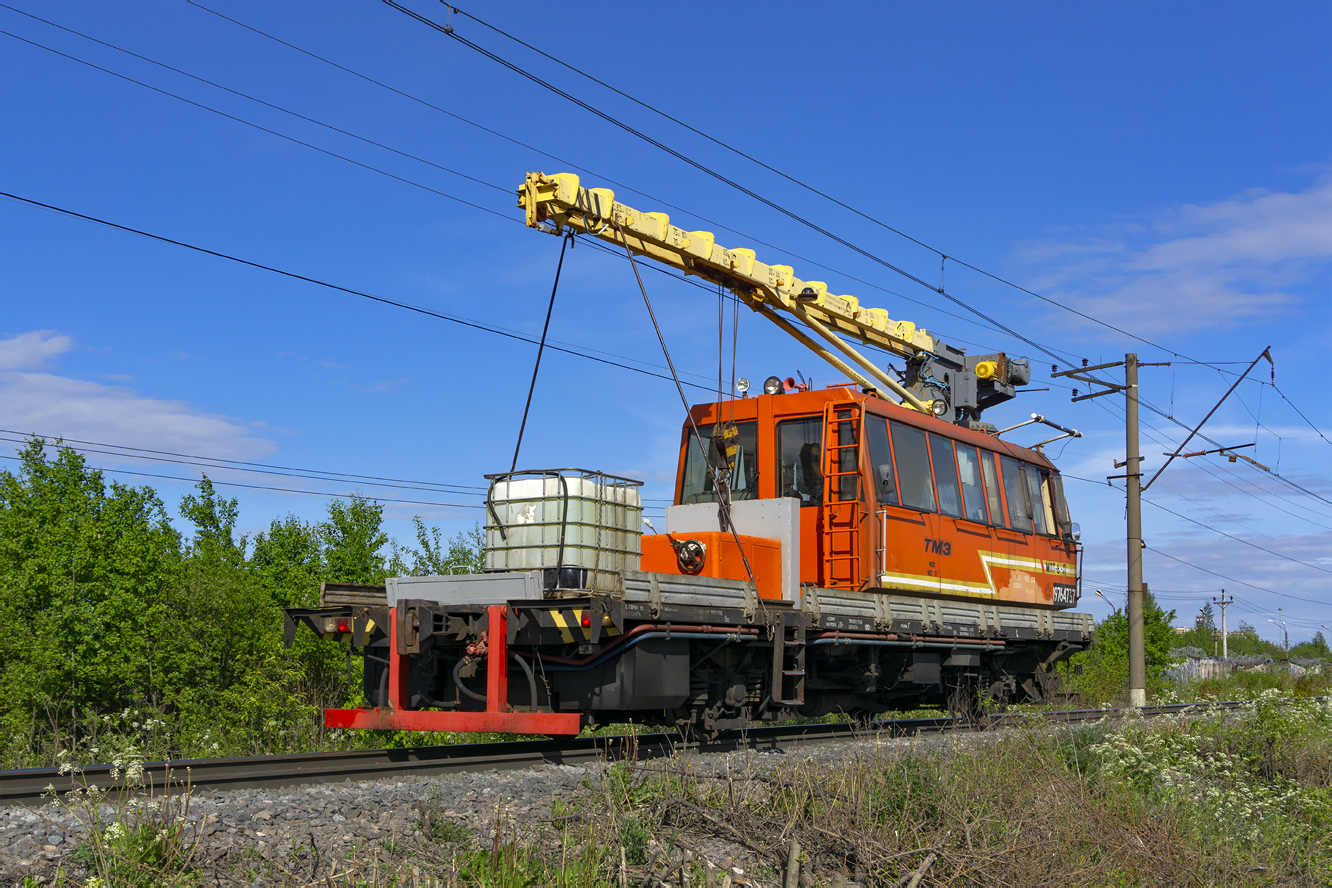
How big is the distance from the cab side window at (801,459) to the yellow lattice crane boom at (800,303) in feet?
4.14

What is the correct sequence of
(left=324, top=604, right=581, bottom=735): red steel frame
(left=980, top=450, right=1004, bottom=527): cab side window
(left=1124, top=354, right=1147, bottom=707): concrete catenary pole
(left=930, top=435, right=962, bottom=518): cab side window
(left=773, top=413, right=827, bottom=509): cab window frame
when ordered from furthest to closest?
(left=1124, top=354, right=1147, bottom=707): concrete catenary pole
(left=980, top=450, right=1004, bottom=527): cab side window
(left=930, top=435, right=962, bottom=518): cab side window
(left=773, top=413, right=827, bottom=509): cab window frame
(left=324, top=604, right=581, bottom=735): red steel frame

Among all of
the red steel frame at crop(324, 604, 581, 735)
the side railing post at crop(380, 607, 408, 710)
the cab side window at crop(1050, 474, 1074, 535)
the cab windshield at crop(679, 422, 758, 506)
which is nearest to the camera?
the red steel frame at crop(324, 604, 581, 735)

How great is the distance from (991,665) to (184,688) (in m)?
16.1

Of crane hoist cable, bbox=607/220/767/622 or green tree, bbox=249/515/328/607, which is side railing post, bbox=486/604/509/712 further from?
green tree, bbox=249/515/328/607

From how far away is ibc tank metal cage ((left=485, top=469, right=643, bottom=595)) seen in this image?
848 cm

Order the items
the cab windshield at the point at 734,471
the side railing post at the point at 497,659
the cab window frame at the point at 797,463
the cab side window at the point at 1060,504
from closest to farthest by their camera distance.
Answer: the side railing post at the point at 497,659, the cab window frame at the point at 797,463, the cab windshield at the point at 734,471, the cab side window at the point at 1060,504

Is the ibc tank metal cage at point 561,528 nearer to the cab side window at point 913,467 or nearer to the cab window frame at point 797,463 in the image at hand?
the cab window frame at point 797,463

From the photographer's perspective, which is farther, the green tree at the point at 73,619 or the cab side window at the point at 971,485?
the green tree at the point at 73,619

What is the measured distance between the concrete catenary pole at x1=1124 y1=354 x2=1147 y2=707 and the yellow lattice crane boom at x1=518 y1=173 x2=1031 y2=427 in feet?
21.5

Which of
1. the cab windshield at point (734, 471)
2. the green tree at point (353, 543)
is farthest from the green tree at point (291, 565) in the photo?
the cab windshield at point (734, 471)

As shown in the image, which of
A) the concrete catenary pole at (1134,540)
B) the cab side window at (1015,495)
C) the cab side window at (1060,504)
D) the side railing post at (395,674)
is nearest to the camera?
the side railing post at (395,674)

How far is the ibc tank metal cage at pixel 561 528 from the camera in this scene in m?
8.48

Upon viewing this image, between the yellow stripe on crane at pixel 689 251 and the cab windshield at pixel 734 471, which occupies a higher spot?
the yellow stripe on crane at pixel 689 251

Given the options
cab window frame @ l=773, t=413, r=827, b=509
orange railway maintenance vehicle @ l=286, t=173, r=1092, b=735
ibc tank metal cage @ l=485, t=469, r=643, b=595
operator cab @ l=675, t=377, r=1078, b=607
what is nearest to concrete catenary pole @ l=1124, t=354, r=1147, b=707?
orange railway maintenance vehicle @ l=286, t=173, r=1092, b=735
